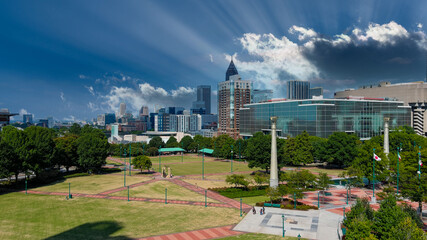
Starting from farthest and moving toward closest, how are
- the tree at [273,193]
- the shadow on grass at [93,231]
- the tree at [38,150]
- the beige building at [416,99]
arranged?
the beige building at [416,99]
the tree at [38,150]
the tree at [273,193]
the shadow on grass at [93,231]

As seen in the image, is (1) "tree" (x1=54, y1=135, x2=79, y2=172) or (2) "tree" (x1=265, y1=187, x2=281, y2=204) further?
(1) "tree" (x1=54, y1=135, x2=79, y2=172)

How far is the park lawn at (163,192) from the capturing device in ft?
216

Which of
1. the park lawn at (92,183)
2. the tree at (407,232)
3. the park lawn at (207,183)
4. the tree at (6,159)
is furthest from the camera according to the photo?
the park lawn at (207,183)

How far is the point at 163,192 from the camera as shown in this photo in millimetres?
71500

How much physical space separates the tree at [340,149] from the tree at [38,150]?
295 feet

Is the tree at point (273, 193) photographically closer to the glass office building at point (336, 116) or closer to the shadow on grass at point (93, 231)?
the shadow on grass at point (93, 231)

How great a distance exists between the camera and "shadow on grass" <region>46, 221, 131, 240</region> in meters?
42.2

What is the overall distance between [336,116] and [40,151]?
4872 inches

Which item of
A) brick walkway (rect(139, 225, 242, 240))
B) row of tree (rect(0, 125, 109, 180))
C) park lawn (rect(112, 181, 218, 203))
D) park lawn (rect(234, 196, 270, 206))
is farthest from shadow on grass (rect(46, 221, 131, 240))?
row of tree (rect(0, 125, 109, 180))

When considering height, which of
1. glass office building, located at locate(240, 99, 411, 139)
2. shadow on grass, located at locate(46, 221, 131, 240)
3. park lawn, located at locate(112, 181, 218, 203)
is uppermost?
glass office building, located at locate(240, 99, 411, 139)

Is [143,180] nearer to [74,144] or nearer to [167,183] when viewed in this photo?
[167,183]

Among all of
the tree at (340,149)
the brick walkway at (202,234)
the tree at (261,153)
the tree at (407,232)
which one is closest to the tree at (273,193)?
the brick walkway at (202,234)

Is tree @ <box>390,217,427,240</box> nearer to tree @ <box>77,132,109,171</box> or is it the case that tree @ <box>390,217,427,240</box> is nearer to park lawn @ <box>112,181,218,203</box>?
park lawn @ <box>112,181,218,203</box>

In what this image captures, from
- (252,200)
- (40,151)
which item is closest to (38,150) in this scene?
(40,151)
